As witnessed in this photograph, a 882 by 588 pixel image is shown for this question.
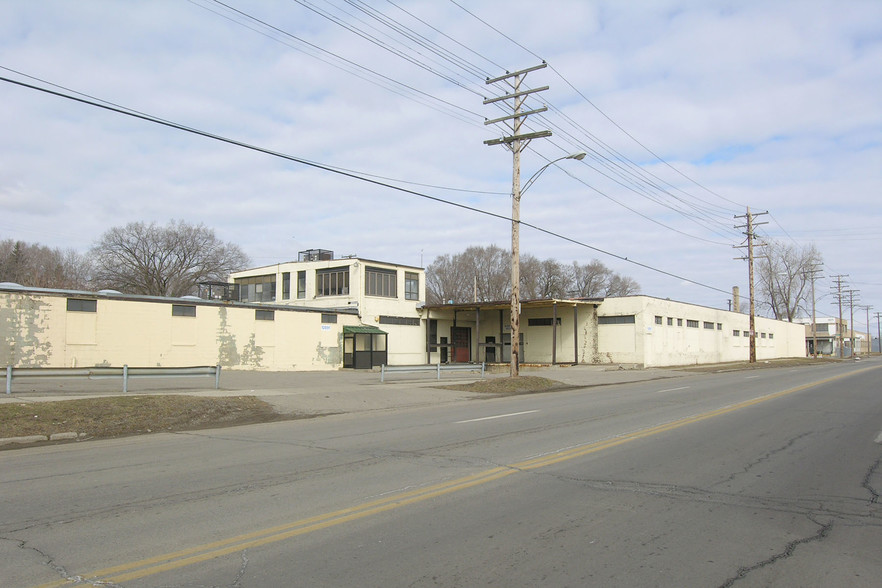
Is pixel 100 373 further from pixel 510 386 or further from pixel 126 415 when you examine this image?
pixel 510 386

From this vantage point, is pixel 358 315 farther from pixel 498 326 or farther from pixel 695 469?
pixel 695 469

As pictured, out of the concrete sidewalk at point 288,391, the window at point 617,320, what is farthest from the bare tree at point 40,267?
the window at point 617,320

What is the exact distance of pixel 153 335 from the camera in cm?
2723

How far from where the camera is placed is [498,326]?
4778 cm

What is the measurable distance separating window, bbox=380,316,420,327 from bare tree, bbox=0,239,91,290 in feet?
84.5

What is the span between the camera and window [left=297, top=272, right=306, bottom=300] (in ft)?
140

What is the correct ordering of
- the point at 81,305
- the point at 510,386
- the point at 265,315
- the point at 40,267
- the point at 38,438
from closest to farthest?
1. the point at 38,438
2. the point at 510,386
3. the point at 81,305
4. the point at 265,315
5. the point at 40,267

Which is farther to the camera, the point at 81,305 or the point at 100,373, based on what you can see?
the point at 81,305

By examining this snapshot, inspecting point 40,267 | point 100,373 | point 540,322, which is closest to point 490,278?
point 540,322

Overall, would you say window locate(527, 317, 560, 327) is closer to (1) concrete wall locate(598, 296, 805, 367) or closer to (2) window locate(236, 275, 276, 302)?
(1) concrete wall locate(598, 296, 805, 367)

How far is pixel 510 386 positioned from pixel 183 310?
52.1 ft

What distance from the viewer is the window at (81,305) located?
82.4 feet

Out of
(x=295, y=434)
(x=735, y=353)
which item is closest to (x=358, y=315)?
(x=295, y=434)

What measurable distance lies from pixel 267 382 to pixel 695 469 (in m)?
18.4
